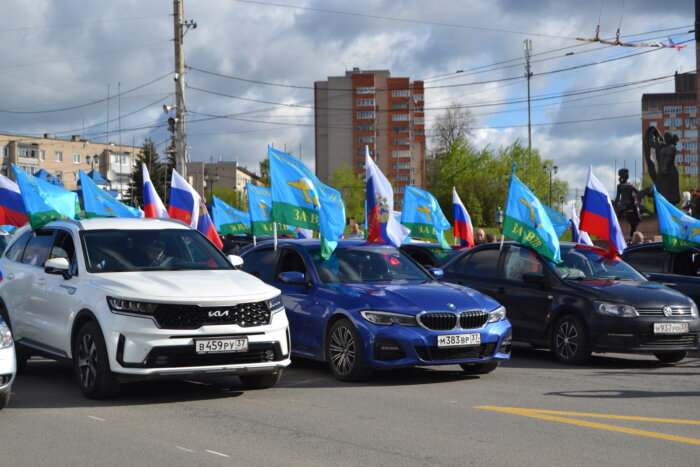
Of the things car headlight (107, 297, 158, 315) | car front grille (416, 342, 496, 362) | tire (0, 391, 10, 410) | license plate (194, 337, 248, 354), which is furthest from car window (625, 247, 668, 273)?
tire (0, 391, 10, 410)

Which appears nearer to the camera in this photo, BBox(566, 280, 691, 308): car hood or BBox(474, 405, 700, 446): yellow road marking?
BBox(474, 405, 700, 446): yellow road marking

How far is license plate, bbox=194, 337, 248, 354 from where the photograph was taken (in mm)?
8703

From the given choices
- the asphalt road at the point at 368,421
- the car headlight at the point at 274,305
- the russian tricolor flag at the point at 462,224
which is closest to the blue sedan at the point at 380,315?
the asphalt road at the point at 368,421

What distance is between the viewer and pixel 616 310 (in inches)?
480

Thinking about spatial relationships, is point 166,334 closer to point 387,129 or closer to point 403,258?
point 403,258

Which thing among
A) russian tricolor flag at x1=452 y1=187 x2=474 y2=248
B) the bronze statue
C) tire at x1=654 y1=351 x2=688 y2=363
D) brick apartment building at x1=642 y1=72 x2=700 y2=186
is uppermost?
brick apartment building at x1=642 y1=72 x2=700 y2=186

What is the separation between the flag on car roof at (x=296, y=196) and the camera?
13.6 metres

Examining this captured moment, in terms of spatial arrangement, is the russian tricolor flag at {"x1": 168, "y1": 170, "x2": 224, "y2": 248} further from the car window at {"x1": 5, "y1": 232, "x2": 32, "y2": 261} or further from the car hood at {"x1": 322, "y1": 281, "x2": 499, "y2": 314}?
the car hood at {"x1": 322, "y1": 281, "x2": 499, "y2": 314}

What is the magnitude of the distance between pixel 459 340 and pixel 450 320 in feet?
0.72

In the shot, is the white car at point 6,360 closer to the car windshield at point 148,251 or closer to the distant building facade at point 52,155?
the car windshield at point 148,251

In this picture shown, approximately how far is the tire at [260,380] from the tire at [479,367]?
7.46 feet

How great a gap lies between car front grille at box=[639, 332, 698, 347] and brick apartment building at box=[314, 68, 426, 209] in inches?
4868

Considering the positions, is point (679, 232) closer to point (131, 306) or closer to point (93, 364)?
point (131, 306)

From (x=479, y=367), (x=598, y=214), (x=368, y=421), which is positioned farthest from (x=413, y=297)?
(x=598, y=214)
